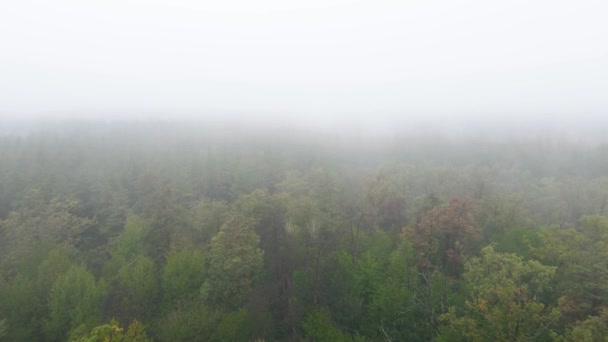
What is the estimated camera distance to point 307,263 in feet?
102

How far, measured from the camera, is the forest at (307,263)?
19.6 meters

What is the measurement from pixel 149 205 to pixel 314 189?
70.8 feet

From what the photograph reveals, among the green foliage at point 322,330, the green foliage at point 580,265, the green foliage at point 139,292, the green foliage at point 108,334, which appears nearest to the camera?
the green foliage at point 108,334

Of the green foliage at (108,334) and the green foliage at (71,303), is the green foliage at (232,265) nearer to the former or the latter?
the green foliage at (108,334)

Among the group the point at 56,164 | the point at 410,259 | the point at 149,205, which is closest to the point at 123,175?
the point at 56,164

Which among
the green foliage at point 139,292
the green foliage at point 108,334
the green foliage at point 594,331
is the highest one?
the green foliage at point 594,331

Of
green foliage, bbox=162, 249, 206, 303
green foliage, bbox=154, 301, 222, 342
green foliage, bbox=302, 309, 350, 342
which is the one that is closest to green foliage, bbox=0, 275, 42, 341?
green foliage, bbox=162, 249, 206, 303

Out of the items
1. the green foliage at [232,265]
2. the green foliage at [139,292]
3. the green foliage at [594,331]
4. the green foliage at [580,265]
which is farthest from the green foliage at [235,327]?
the green foliage at [580,265]

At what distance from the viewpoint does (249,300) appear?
26.1 metres

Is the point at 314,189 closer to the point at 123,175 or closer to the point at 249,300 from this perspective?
the point at 249,300

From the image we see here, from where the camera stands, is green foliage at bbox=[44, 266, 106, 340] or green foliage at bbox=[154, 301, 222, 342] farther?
green foliage at bbox=[44, 266, 106, 340]

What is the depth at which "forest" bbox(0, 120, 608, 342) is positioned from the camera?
1961cm

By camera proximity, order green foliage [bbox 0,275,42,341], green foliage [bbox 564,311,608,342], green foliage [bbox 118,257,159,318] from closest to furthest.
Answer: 1. green foliage [bbox 564,311,608,342]
2. green foliage [bbox 0,275,42,341]
3. green foliage [bbox 118,257,159,318]

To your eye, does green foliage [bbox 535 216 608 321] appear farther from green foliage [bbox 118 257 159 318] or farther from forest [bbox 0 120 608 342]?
green foliage [bbox 118 257 159 318]
